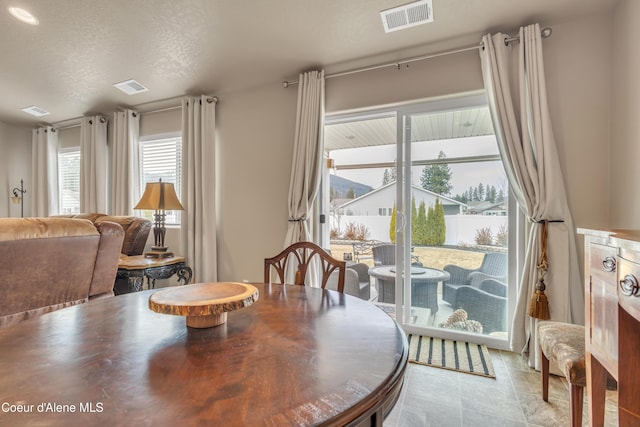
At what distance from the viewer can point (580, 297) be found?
6.91 ft

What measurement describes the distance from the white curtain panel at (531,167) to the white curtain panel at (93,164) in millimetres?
4942

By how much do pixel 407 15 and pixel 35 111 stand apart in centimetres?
526

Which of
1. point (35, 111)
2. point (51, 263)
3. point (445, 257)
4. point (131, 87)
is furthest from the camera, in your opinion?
point (35, 111)

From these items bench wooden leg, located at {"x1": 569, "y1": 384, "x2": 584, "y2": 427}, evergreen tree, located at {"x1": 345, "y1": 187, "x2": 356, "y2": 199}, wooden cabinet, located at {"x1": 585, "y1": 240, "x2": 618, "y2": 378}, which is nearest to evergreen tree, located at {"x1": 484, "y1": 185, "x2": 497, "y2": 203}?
evergreen tree, located at {"x1": 345, "y1": 187, "x2": 356, "y2": 199}

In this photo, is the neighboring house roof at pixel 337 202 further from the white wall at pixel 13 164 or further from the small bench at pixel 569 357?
the white wall at pixel 13 164

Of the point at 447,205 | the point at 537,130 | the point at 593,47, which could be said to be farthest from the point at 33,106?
the point at 593,47

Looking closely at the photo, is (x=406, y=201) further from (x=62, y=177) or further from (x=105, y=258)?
(x=62, y=177)

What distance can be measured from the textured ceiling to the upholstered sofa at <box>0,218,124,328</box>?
5.38 ft

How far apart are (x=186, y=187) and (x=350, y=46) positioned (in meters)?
2.46

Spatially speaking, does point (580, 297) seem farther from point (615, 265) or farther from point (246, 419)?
point (246, 419)

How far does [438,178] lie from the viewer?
273 cm

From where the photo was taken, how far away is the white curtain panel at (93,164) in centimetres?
435

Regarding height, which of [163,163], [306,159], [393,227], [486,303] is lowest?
[486,303]

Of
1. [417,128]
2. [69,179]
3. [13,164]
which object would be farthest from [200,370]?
[13,164]
